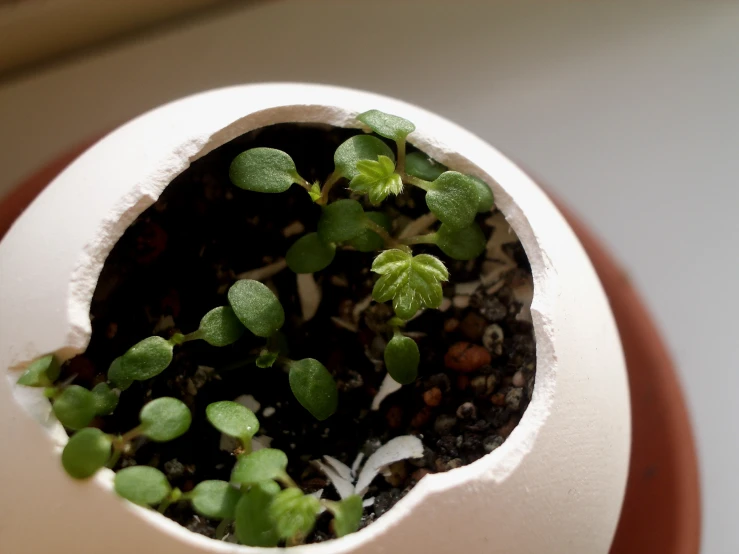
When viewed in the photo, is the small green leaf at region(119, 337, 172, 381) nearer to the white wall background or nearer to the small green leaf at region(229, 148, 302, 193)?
the small green leaf at region(229, 148, 302, 193)

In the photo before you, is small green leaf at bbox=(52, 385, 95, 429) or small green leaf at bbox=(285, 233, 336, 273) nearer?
small green leaf at bbox=(52, 385, 95, 429)

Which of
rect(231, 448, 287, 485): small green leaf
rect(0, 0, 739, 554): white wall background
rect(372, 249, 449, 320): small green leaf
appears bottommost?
rect(231, 448, 287, 485): small green leaf

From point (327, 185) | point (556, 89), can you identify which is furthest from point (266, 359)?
point (556, 89)

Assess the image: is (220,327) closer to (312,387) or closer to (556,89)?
(312,387)

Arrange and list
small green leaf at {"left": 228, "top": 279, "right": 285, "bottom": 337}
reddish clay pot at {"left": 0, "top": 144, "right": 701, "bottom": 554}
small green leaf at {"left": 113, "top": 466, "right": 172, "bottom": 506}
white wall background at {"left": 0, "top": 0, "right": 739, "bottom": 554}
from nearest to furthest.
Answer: small green leaf at {"left": 113, "top": 466, "right": 172, "bottom": 506}
small green leaf at {"left": 228, "top": 279, "right": 285, "bottom": 337}
reddish clay pot at {"left": 0, "top": 144, "right": 701, "bottom": 554}
white wall background at {"left": 0, "top": 0, "right": 739, "bottom": 554}

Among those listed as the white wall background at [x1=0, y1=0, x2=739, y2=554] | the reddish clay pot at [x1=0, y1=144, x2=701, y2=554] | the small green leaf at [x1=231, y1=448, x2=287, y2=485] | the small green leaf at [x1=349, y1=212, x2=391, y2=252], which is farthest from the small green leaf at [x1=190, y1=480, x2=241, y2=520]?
the white wall background at [x1=0, y1=0, x2=739, y2=554]

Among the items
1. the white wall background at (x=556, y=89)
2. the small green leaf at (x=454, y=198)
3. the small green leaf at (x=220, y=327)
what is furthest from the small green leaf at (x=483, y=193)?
the white wall background at (x=556, y=89)
